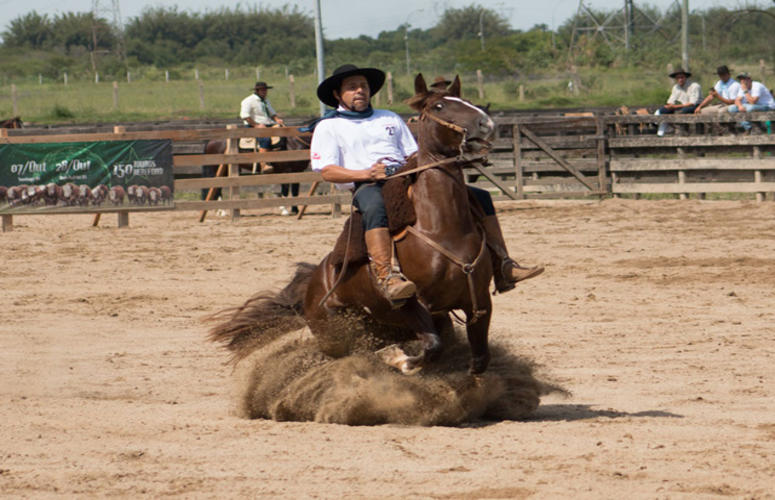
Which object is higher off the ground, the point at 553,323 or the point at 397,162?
the point at 397,162

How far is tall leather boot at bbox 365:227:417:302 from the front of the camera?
19.0 ft

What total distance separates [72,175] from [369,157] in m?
11.6

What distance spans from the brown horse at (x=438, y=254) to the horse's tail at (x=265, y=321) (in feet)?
2.14

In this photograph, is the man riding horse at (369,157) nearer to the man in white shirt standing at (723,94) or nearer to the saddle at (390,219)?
the saddle at (390,219)

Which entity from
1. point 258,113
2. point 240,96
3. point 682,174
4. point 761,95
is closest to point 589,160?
point 682,174

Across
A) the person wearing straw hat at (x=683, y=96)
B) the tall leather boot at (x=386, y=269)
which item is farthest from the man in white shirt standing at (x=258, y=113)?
the tall leather boot at (x=386, y=269)

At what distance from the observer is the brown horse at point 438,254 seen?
589 centimetres

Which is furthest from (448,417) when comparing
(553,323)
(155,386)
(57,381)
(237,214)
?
(237,214)

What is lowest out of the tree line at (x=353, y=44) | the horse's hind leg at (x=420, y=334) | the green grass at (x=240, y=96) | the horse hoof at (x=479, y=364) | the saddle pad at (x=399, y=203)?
the horse hoof at (x=479, y=364)

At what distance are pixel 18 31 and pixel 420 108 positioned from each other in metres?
103

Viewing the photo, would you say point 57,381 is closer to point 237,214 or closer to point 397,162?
point 397,162

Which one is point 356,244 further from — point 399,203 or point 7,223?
point 7,223

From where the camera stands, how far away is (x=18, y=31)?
3984 inches

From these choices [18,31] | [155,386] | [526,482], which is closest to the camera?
[526,482]
